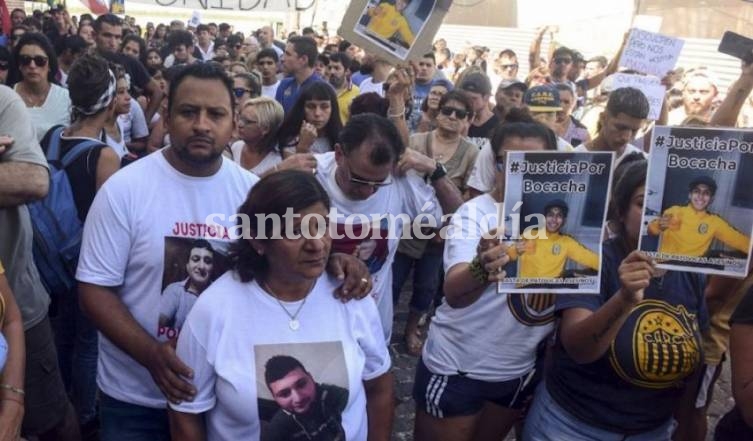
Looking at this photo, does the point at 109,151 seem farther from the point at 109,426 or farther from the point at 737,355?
the point at 737,355

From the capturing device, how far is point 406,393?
453cm

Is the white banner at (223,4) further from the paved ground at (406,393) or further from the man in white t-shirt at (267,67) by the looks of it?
the paved ground at (406,393)

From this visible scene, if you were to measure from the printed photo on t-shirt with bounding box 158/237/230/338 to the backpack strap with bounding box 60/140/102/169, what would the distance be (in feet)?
3.65

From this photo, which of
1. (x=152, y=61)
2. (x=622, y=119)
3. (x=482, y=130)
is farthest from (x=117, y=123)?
(x=152, y=61)

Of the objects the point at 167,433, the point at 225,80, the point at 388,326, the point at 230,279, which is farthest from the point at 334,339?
the point at 388,326

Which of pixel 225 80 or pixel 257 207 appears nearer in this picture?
pixel 257 207

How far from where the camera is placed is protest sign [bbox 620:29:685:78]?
6809mm

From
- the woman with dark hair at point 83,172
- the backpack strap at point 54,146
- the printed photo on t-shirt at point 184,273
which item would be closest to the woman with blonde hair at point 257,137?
the woman with dark hair at point 83,172

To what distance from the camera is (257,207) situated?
6.85 ft

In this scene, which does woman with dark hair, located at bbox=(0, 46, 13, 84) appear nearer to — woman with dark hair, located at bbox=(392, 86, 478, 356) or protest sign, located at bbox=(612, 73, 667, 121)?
woman with dark hair, located at bbox=(392, 86, 478, 356)

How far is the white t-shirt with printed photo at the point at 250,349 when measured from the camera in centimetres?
197

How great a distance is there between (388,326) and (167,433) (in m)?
1.27

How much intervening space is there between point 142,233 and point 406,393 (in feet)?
8.79

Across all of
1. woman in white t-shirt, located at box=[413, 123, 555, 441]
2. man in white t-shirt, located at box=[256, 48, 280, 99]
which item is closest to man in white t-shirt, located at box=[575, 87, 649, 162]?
woman in white t-shirt, located at box=[413, 123, 555, 441]
